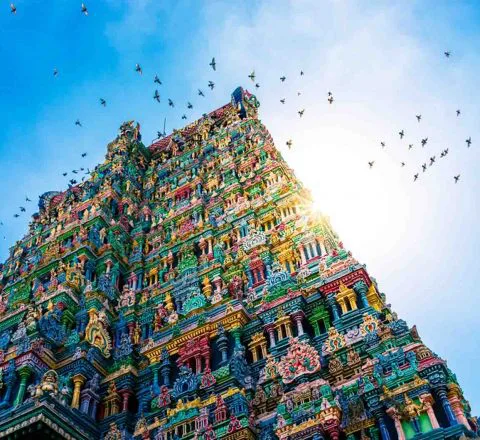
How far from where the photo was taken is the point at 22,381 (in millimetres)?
19562

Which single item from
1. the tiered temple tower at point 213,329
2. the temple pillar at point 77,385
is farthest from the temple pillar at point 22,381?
the temple pillar at point 77,385

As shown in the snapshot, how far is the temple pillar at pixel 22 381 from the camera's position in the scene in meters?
19.0

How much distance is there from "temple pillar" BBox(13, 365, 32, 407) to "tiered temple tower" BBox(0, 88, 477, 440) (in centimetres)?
6

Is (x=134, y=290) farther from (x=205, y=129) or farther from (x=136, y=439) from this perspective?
(x=205, y=129)

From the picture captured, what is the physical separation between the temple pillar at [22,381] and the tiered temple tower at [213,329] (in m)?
0.06

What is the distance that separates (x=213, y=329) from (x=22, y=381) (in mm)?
6131

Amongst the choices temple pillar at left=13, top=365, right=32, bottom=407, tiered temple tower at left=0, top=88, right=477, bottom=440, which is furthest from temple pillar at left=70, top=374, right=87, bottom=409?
temple pillar at left=13, top=365, right=32, bottom=407

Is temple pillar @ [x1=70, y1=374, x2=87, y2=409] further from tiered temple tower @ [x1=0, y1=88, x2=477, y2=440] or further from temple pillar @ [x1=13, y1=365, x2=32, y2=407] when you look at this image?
temple pillar @ [x1=13, y1=365, x2=32, y2=407]

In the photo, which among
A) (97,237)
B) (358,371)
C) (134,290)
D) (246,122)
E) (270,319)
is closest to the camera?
(358,371)

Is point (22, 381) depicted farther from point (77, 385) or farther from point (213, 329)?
point (213, 329)

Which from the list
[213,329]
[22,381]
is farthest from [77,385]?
[213,329]

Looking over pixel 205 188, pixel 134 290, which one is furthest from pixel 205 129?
pixel 134 290

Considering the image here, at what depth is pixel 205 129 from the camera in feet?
127

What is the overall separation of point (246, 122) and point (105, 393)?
19.9 metres
